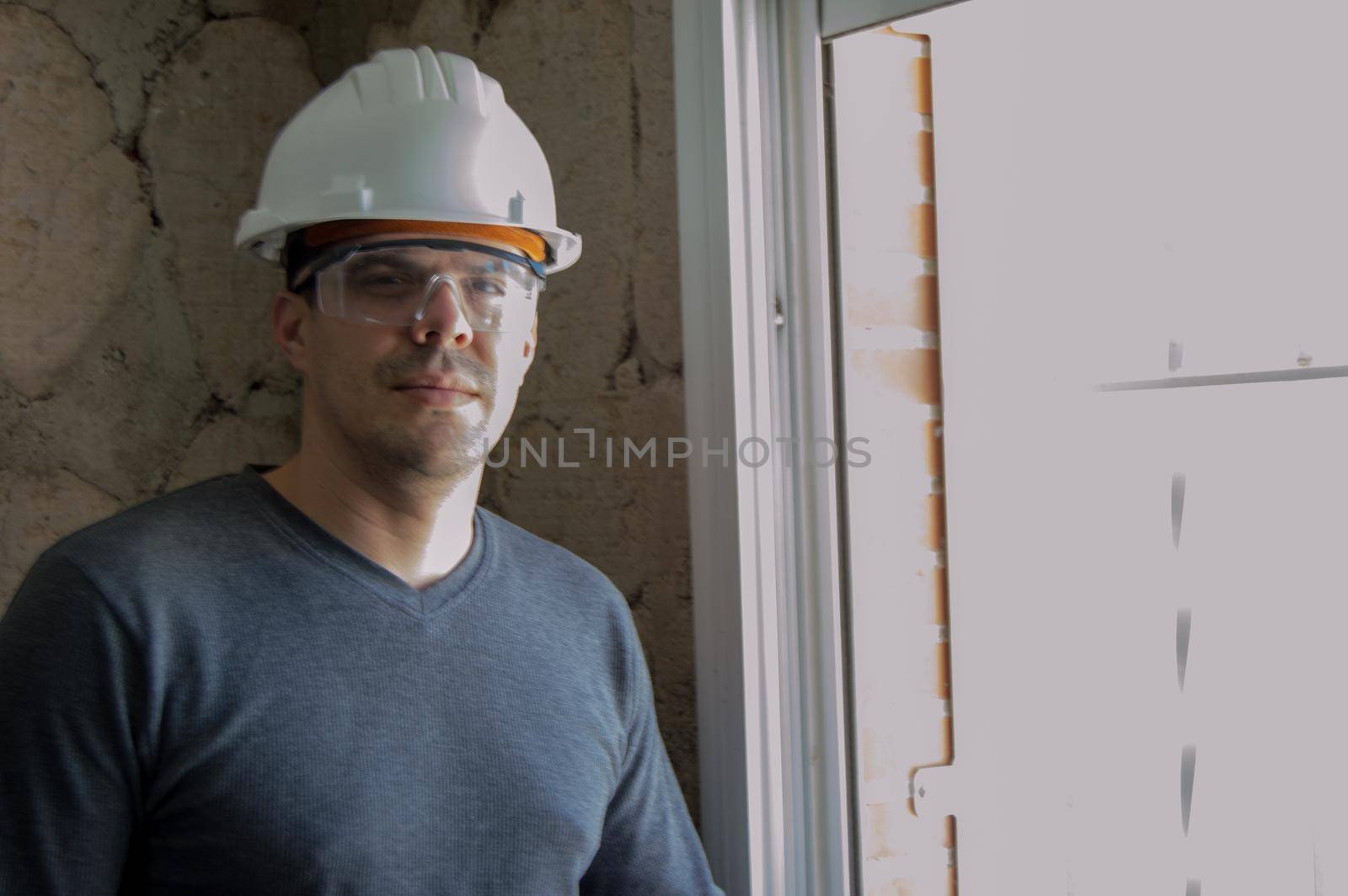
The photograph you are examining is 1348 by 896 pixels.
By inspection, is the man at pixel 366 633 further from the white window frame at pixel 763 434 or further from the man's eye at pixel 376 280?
the white window frame at pixel 763 434

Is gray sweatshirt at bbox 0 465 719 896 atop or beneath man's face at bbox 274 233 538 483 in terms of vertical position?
beneath

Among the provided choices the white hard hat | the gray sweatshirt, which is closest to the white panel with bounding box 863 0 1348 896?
the gray sweatshirt

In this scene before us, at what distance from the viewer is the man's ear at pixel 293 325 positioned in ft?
4.19

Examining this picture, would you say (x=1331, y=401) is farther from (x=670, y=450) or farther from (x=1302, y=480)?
(x=670, y=450)

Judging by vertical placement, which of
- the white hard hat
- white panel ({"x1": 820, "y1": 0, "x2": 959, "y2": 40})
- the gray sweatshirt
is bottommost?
the gray sweatshirt

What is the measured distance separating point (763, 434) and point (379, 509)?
52cm

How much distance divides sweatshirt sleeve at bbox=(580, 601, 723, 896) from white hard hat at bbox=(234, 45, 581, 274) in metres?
0.53

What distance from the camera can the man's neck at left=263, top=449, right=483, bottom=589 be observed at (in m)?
1.26

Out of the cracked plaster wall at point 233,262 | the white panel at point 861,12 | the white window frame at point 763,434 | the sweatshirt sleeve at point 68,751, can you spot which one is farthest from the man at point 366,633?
the white panel at point 861,12

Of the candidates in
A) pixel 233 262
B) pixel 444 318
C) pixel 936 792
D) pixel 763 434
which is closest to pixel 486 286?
pixel 444 318

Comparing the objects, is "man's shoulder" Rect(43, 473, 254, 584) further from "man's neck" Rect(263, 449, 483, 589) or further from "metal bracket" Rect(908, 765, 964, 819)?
"metal bracket" Rect(908, 765, 964, 819)

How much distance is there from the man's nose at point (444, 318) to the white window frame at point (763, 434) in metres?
0.40

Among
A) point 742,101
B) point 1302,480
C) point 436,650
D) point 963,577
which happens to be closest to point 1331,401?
point 1302,480

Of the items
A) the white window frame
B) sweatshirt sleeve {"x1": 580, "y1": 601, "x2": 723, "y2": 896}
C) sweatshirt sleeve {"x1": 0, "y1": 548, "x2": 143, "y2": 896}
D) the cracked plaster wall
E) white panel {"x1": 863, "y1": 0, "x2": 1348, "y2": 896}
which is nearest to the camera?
sweatshirt sleeve {"x1": 0, "y1": 548, "x2": 143, "y2": 896}
